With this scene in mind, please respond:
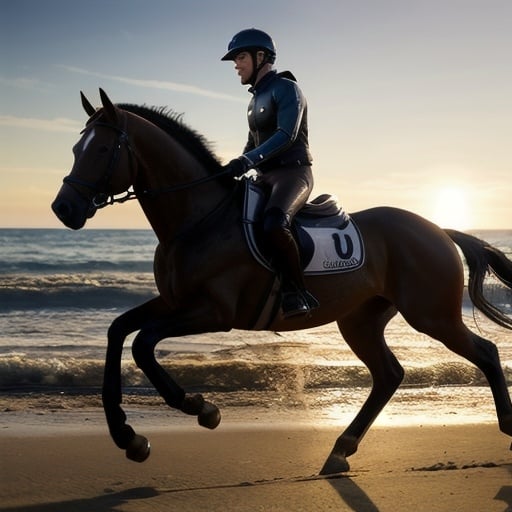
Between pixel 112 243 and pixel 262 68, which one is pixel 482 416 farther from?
pixel 112 243

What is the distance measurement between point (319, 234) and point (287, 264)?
54 cm

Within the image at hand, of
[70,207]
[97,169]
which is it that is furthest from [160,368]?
[97,169]

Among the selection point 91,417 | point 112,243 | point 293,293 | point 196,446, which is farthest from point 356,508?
point 112,243

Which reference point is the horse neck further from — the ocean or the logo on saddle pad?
the ocean

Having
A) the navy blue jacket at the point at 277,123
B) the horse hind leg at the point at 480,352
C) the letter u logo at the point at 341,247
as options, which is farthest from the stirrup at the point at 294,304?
the horse hind leg at the point at 480,352

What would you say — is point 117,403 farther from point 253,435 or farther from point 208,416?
point 253,435

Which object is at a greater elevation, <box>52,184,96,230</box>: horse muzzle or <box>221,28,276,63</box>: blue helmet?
<box>221,28,276,63</box>: blue helmet

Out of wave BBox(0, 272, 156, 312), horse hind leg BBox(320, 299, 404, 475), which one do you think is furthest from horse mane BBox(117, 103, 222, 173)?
wave BBox(0, 272, 156, 312)

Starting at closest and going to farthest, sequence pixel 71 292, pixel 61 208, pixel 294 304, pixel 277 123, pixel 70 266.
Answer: pixel 61 208, pixel 294 304, pixel 277 123, pixel 71 292, pixel 70 266

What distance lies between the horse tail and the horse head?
10.6 feet

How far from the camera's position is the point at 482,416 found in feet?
27.9

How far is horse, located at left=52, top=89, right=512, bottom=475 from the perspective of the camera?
18.0 feet

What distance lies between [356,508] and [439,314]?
2.21 meters

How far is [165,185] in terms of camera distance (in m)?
5.85
